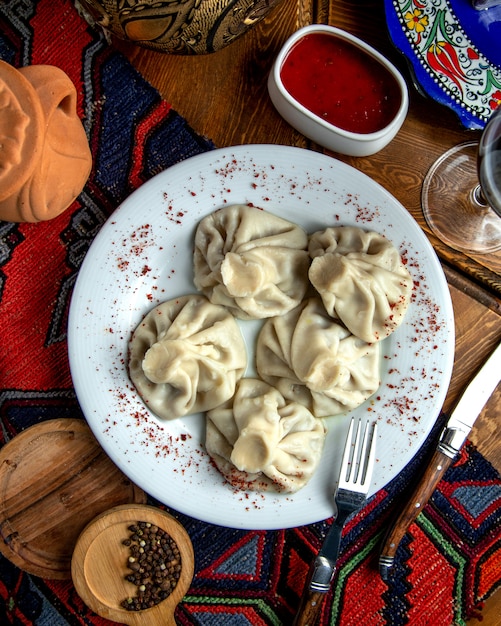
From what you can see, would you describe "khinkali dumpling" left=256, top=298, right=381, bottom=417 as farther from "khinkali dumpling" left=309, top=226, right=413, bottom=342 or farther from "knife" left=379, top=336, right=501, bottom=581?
"knife" left=379, top=336, right=501, bottom=581

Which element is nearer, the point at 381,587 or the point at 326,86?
the point at 326,86

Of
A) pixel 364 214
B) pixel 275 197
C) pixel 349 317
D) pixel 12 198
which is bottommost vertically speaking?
pixel 349 317

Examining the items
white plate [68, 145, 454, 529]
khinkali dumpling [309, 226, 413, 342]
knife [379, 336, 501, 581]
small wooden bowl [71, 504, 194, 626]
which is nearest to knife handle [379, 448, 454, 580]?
knife [379, 336, 501, 581]

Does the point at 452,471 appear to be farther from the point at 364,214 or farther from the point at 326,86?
the point at 326,86

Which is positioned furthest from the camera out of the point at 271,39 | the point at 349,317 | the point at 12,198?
the point at 271,39

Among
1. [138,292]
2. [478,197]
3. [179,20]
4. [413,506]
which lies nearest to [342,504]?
[413,506]

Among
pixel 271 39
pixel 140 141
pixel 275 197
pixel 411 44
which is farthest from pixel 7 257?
pixel 411 44
